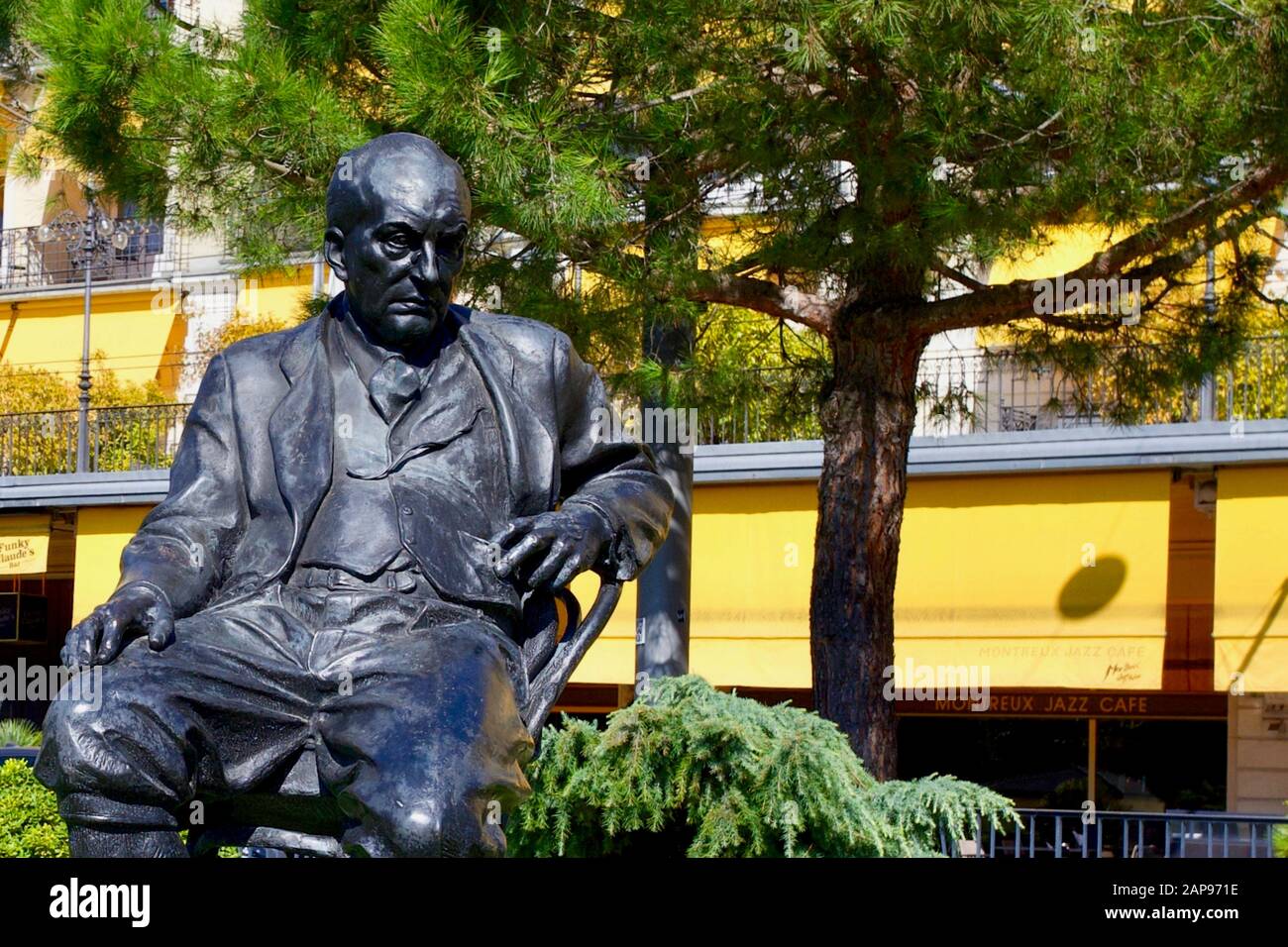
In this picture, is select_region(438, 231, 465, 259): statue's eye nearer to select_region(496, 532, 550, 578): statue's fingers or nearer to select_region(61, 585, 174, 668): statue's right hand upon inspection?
select_region(496, 532, 550, 578): statue's fingers

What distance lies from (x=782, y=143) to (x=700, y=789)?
120 inches

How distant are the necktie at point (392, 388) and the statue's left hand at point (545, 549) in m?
0.31

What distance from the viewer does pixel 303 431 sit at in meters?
3.86

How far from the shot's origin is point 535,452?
13.1ft

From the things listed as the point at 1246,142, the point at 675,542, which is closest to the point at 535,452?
the point at 1246,142

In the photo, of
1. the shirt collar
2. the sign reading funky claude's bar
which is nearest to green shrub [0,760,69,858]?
the shirt collar

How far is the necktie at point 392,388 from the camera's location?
3885 millimetres

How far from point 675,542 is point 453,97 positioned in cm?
379

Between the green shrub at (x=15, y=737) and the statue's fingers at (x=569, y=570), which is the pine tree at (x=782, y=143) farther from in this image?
the green shrub at (x=15, y=737)

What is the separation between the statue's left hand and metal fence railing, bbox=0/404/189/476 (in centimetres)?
1530

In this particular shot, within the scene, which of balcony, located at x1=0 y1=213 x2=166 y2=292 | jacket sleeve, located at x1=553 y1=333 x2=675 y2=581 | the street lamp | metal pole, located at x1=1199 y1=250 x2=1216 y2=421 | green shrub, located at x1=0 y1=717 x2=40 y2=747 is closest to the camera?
jacket sleeve, located at x1=553 y1=333 x2=675 y2=581

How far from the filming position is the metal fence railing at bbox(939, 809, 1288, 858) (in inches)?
415

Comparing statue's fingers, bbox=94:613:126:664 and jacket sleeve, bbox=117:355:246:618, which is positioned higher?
jacket sleeve, bbox=117:355:246:618
